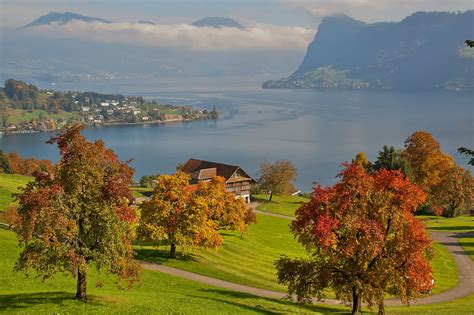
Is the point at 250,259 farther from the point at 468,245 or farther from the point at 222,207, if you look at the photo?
the point at 468,245

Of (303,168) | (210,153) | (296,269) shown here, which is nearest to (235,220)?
(296,269)

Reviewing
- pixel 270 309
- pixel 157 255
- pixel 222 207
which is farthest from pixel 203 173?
pixel 270 309

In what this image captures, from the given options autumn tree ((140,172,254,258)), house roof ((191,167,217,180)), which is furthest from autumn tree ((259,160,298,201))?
autumn tree ((140,172,254,258))

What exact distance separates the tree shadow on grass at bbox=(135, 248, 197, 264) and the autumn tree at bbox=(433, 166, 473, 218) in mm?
53610

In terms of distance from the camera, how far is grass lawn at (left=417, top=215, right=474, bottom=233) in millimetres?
70431

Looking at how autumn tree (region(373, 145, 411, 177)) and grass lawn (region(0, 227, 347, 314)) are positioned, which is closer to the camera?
grass lawn (region(0, 227, 347, 314))

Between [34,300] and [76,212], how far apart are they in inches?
190

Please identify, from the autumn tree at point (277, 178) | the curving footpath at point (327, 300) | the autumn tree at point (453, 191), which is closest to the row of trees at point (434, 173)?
the autumn tree at point (453, 191)

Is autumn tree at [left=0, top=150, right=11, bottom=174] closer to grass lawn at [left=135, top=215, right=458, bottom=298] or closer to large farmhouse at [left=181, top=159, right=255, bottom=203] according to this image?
large farmhouse at [left=181, top=159, right=255, bottom=203]

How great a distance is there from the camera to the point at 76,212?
22.2 m

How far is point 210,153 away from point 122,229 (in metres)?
159

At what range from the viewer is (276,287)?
1566 inches

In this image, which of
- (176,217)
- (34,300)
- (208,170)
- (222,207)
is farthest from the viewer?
(208,170)

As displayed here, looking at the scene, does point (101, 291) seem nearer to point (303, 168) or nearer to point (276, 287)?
point (276, 287)
